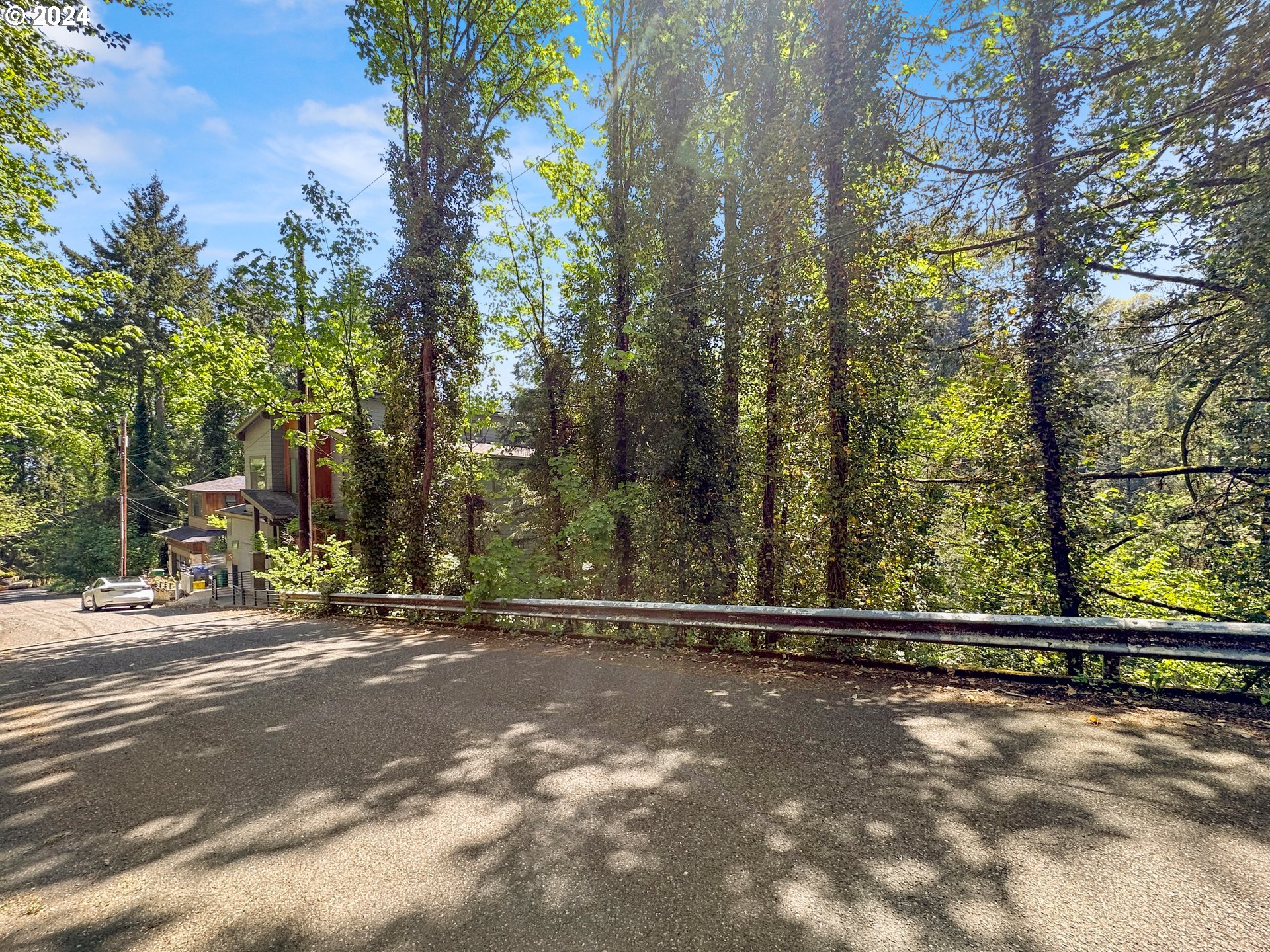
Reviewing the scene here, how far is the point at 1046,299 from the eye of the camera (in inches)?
225

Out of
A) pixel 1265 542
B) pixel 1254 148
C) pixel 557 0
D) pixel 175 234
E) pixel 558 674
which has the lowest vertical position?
pixel 558 674

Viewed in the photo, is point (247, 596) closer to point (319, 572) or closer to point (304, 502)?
point (304, 502)

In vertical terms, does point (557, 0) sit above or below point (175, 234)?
below

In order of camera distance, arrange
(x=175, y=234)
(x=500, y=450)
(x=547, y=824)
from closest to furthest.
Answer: (x=547, y=824) < (x=500, y=450) < (x=175, y=234)

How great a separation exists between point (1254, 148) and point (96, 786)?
409 inches

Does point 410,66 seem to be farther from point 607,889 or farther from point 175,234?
point 175,234

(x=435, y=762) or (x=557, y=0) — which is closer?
(x=435, y=762)

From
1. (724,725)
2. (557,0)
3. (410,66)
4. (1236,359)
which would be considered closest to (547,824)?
(724,725)

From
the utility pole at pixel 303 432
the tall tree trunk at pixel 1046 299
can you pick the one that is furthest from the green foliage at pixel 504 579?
the utility pole at pixel 303 432

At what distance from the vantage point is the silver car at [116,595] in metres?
19.2

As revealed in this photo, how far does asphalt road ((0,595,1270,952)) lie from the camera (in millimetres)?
2098

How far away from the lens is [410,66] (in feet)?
38.4

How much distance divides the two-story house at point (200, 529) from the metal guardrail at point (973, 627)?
27.5 metres

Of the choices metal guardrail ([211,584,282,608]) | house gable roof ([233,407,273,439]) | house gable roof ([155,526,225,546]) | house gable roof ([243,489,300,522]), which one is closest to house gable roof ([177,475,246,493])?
house gable roof ([233,407,273,439])
